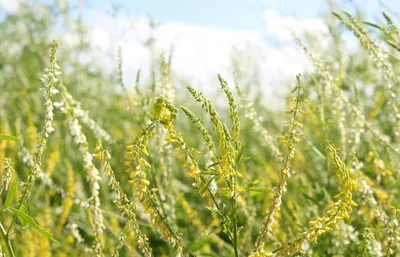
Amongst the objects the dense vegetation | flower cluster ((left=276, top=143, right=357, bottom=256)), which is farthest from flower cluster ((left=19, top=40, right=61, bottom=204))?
flower cluster ((left=276, top=143, right=357, bottom=256))

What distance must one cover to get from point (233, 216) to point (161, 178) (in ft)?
4.05

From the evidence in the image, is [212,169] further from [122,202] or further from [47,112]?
[47,112]

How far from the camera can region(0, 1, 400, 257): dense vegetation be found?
1230mm

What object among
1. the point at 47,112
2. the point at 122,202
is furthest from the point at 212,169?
the point at 47,112

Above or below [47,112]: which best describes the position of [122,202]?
below

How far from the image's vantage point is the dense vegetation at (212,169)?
123 centimetres

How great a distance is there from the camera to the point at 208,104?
1.14 metres

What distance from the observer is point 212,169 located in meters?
1.26

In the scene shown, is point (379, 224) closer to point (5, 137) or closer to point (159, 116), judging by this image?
point (159, 116)

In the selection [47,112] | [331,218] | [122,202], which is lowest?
[331,218]

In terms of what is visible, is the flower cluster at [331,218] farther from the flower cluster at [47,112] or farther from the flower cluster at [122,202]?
the flower cluster at [47,112]

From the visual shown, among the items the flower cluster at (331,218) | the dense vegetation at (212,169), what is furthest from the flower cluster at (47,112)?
the flower cluster at (331,218)

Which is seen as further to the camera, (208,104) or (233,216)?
(233,216)

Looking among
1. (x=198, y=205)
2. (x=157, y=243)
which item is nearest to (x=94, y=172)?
(x=157, y=243)
